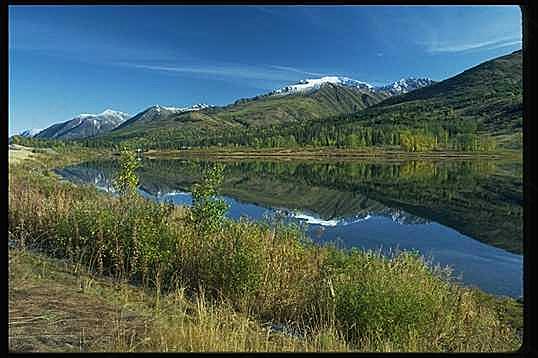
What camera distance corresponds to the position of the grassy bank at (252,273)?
12.0 feet

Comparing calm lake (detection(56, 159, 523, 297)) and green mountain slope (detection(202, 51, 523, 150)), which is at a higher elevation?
green mountain slope (detection(202, 51, 523, 150))

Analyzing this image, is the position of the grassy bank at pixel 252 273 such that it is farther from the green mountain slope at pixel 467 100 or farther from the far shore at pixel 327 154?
the green mountain slope at pixel 467 100

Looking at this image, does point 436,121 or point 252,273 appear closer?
point 252,273

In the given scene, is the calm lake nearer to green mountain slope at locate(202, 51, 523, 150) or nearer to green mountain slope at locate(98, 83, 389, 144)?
green mountain slope at locate(202, 51, 523, 150)

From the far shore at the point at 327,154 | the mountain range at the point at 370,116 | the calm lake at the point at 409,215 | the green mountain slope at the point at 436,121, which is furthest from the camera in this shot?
the mountain range at the point at 370,116

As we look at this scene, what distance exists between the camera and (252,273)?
4500 millimetres

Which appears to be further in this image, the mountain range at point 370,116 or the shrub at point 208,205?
the mountain range at point 370,116

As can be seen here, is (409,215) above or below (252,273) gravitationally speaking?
below

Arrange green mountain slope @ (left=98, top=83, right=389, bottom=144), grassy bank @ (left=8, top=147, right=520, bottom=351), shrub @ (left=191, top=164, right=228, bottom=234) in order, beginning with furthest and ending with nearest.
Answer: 1. green mountain slope @ (left=98, top=83, right=389, bottom=144)
2. shrub @ (left=191, top=164, right=228, bottom=234)
3. grassy bank @ (left=8, top=147, right=520, bottom=351)

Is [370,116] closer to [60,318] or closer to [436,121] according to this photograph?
[436,121]

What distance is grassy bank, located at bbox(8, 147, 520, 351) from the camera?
3662 millimetres

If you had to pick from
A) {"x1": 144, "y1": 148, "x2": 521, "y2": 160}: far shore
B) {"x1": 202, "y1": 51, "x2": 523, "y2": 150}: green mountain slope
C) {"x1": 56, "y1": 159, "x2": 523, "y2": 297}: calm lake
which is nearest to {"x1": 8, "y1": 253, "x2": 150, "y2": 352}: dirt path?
{"x1": 56, "y1": 159, "x2": 523, "y2": 297}: calm lake

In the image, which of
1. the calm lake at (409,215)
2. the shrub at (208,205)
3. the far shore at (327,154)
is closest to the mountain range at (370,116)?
the far shore at (327,154)

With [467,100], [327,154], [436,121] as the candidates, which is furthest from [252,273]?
[467,100]
